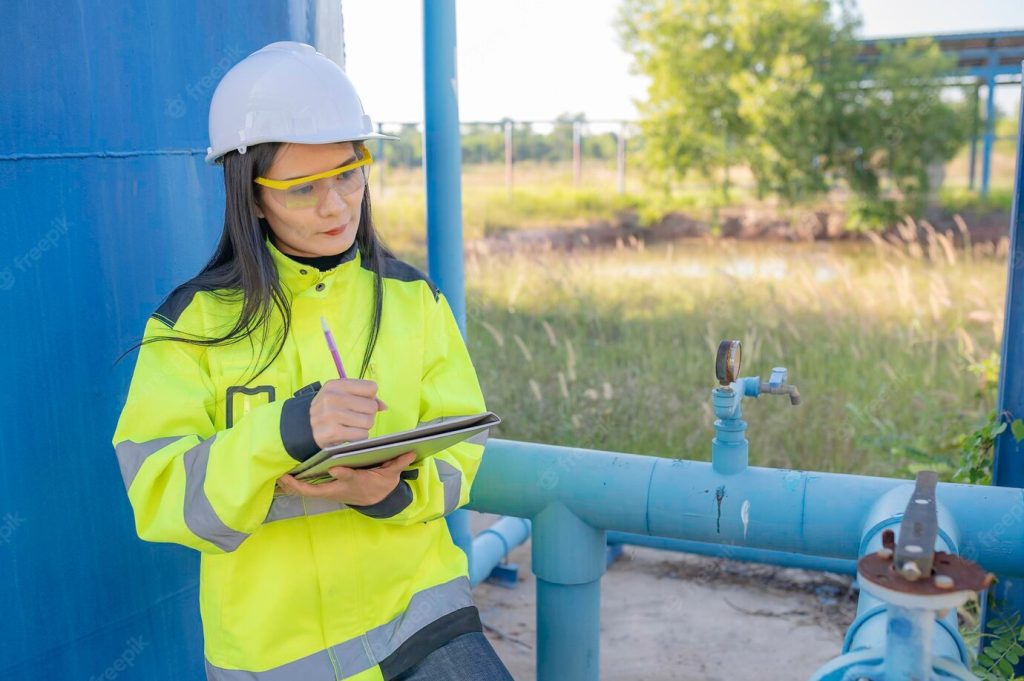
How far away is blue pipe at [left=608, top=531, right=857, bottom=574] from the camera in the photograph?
3.09m

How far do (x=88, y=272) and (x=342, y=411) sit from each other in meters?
0.74

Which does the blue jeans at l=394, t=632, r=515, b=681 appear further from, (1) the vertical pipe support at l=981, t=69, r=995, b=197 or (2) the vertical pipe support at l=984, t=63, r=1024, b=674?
(1) the vertical pipe support at l=981, t=69, r=995, b=197

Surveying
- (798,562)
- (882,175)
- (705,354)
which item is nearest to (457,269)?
(798,562)

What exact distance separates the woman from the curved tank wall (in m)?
0.27

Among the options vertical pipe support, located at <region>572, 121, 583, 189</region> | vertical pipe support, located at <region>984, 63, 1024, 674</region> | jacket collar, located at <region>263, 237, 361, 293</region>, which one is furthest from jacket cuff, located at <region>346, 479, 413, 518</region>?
vertical pipe support, located at <region>572, 121, 583, 189</region>

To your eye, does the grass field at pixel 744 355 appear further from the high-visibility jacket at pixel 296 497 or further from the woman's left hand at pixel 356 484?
the woman's left hand at pixel 356 484

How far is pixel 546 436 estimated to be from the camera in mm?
4672

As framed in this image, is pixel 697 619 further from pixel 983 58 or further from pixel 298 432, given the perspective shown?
pixel 983 58

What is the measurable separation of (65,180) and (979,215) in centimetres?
1439

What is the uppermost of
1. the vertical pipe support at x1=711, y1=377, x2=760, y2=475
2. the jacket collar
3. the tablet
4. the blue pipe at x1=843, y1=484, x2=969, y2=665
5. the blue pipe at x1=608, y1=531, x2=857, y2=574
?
the jacket collar

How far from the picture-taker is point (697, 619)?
3342mm

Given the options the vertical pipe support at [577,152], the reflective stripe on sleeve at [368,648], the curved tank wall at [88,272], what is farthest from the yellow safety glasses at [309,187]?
the vertical pipe support at [577,152]

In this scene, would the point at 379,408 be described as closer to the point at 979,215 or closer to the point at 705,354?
the point at 705,354

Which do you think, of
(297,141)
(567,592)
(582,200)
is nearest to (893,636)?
(297,141)
